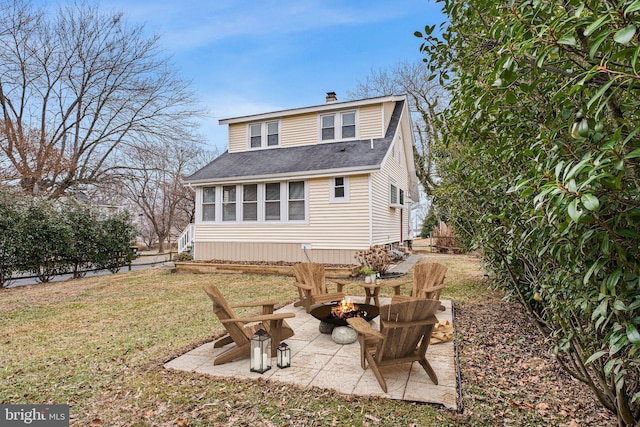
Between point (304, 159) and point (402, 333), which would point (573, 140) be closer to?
point (402, 333)

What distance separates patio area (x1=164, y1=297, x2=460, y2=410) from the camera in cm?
332

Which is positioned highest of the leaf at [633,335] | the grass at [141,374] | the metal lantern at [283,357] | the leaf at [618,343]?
the leaf at [633,335]

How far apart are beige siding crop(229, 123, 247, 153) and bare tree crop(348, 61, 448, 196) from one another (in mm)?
11751

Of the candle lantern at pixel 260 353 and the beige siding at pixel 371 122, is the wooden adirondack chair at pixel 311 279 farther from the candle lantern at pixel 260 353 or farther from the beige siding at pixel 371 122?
the beige siding at pixel 371 122

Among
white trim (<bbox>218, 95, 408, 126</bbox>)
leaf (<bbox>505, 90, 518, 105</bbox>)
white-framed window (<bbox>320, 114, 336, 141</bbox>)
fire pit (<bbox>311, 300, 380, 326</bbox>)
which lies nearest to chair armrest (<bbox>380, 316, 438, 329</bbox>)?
fire pit (<bbox>311, 300, 380, 326</bbox>)

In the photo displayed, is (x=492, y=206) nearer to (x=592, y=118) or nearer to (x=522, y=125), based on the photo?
(x=522, y=125)

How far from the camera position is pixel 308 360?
13.6 ft

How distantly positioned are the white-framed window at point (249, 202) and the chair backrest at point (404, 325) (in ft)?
32.8

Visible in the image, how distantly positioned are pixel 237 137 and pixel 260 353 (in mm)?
13120

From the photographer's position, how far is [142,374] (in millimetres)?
3934

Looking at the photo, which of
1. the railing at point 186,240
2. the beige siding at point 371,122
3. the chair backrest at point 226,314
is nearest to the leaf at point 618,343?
the chair backrest at point 226,314

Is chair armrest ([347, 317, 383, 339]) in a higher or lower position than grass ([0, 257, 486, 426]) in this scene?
higher

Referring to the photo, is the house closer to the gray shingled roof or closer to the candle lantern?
the gray shingled roof

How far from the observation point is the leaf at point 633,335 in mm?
1501
